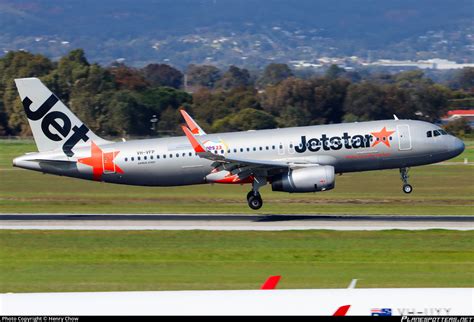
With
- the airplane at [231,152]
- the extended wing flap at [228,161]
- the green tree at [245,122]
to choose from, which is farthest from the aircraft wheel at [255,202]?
the green tree at [245,122]

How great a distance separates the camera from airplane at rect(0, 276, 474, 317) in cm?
1105

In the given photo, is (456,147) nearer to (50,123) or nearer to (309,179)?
(309,179)

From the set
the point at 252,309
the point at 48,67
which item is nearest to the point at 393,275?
the point at 252,309

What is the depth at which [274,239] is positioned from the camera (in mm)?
32531

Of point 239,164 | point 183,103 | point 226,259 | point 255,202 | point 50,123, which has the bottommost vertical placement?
point 255,202

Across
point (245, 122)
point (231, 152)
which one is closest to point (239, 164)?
point (231, 152)

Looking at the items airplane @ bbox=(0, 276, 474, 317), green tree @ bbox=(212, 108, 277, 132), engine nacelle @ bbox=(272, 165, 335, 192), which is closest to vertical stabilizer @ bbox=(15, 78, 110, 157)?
engine nacelle @ bbox=(272, 165, 335, 192)

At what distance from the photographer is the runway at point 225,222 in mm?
35875

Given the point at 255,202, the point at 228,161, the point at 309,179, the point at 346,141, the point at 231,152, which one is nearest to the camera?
the point at 309,179

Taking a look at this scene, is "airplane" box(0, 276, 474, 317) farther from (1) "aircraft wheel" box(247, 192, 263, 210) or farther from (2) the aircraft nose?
(2) the aircraft nose

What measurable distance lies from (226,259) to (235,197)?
75.1ft

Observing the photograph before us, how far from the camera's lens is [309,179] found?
38906mm

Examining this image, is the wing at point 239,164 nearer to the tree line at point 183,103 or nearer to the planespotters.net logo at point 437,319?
the planespotters.net logo at point 437,319

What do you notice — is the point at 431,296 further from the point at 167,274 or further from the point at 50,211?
the point at 50,211
